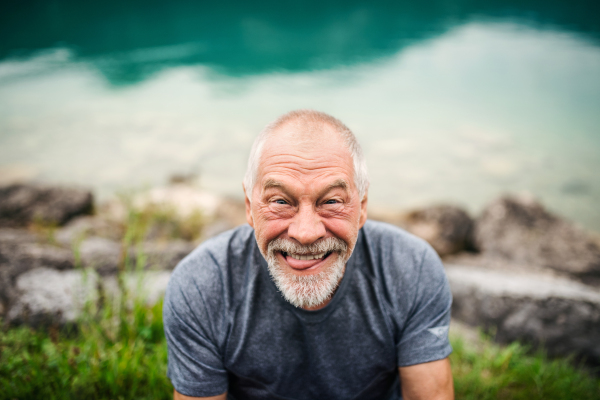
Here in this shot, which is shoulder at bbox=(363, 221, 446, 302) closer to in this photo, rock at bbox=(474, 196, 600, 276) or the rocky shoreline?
the rocky shoreline

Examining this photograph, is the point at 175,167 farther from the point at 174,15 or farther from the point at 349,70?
the point at 174,15

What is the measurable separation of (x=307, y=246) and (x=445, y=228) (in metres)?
4.21

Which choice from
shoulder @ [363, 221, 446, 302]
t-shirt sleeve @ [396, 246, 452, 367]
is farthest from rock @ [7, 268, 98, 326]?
t-shirt sleeve @ [396, 246, 452, 367]

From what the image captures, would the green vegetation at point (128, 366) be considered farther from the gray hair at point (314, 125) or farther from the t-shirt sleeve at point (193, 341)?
the gray hair at point (314, 125)

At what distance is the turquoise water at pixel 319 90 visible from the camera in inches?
347

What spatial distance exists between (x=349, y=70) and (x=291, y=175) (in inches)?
675

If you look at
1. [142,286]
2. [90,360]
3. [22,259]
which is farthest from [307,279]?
[22,259]

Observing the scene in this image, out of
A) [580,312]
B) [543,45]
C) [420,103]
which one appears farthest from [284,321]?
[543,45]

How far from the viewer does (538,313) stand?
282 centimetres

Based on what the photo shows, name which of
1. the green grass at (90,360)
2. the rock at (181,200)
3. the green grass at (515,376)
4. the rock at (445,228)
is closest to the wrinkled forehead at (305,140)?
the green grass at (90,360)

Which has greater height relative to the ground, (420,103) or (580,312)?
(420,103)

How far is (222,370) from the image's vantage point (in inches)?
62.3

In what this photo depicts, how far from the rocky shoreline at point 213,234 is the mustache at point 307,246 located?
1541mm

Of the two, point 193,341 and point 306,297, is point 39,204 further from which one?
point 306,297
